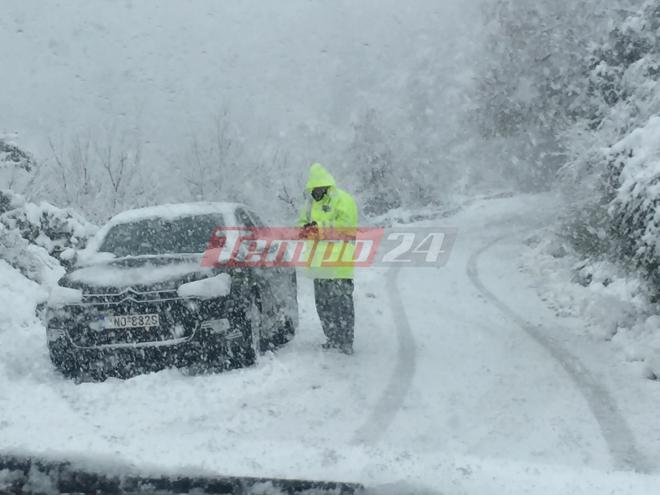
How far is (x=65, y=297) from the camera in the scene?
6668 mm

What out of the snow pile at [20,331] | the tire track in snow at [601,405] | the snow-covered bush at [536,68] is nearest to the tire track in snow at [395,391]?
the tire track in snow at [601,405]

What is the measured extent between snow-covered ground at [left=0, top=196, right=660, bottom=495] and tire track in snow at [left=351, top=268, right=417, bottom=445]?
0.02m

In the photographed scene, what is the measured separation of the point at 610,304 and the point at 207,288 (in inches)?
220

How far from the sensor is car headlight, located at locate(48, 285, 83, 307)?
6637 mm

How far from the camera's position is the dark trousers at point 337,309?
8156mm

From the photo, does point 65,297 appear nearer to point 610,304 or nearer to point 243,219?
point 243,219

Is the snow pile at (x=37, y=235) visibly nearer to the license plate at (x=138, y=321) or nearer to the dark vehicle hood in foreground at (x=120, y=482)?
the license plate at (x=138, y=321)

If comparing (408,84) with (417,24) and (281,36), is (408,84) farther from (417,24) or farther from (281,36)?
(281,36)

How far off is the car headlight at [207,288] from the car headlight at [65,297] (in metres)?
0.93

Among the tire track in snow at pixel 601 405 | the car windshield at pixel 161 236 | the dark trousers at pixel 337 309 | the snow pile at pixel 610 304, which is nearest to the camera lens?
the tire track in snow at pixel 601 405

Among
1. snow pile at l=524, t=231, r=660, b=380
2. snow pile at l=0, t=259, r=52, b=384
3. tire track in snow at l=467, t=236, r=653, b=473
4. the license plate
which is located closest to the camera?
tire track in snow at l=467, t=236, r=653, b=473

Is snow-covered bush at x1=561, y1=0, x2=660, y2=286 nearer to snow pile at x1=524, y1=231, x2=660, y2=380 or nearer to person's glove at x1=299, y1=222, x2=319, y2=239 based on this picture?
snow pile at x1=524, y1=231, x2=660, y2=380

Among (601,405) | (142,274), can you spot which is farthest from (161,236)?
(601,405)

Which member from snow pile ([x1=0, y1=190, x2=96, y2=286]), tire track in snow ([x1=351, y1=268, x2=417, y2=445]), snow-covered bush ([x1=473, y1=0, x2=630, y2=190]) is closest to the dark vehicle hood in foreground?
tire track in snow ([x1=351, y1=268, x2=417, y2=445])
